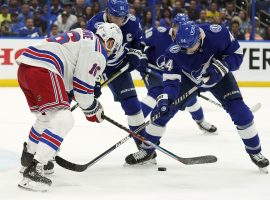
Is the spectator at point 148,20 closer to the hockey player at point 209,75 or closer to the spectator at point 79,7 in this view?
the spectator at point 79,7

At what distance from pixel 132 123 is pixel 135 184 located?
2.71 ft

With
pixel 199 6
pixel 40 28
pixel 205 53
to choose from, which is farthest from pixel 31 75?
pixel 199 6

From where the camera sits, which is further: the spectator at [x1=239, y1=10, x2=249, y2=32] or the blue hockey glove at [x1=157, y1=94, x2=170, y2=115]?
the spectator at [x1=239, y1=10, x2=249, y2=32]

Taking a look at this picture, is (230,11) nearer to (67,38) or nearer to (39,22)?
(39,22)

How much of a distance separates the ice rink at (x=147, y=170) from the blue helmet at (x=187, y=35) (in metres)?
0.80

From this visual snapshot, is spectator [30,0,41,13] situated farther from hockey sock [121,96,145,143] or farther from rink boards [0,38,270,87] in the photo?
hockey sock [121,96,145,143]

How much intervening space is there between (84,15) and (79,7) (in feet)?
0.47

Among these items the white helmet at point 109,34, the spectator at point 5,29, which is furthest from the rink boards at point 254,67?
the white helmet at point 109,34

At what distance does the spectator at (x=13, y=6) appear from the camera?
924cm

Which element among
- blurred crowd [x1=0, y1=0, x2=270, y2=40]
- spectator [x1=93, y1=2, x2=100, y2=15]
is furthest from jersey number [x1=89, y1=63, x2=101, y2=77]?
spectator [x1=93, y1=2, x2=100, y2=15]

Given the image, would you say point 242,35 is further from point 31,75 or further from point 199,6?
point 31,75

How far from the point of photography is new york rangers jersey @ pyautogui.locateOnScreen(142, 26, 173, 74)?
536cm

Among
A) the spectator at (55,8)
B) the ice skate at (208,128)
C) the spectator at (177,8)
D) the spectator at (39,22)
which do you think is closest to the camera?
the ice skate at (208,128)

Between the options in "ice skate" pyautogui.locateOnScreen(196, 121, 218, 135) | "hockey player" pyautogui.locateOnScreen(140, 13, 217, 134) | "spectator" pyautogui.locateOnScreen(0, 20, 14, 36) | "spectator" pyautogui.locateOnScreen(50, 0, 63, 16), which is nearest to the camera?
"hockey player" pyautogui.locateOnScreen(140, 13, 217, 134)
